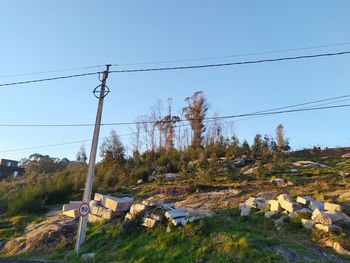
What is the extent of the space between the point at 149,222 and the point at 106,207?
3105mm

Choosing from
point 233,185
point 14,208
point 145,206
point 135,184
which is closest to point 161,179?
point 135,184

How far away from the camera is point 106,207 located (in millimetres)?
13906

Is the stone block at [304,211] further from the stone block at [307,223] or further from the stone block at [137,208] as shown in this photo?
the stone block at [137,208]

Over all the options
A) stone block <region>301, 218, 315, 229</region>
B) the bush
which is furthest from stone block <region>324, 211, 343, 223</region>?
the bush

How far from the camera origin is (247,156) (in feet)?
81.7

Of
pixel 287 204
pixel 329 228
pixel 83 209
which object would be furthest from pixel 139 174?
pixel 329 228

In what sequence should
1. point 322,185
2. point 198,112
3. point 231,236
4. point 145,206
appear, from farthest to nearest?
point 198,112, point 322,185, point 145,206, point 231,236

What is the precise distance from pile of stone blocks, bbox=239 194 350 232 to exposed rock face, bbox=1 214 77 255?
6.12 meters

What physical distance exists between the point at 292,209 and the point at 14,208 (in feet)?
42.7

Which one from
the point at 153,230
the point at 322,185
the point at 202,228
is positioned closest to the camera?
the point at 202,228

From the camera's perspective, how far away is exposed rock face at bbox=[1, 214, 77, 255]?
494 inches

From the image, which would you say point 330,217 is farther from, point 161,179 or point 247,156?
point 247,156

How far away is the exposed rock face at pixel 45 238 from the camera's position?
41.2ft

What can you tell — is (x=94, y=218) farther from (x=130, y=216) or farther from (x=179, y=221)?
(x=179, y=221)
